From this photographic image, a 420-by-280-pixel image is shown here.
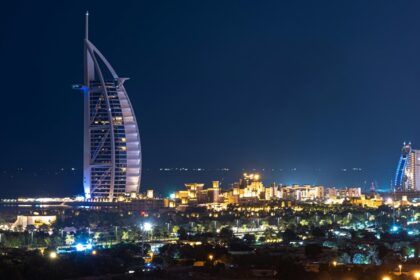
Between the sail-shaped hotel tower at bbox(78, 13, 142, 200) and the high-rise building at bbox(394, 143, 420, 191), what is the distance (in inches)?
2278

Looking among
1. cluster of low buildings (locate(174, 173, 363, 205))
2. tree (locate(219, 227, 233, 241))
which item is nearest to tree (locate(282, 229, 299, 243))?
tree (locate(219, 227, 233, 241))

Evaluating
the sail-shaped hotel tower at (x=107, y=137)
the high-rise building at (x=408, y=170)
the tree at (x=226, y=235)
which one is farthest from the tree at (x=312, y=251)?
the high-rise building at (x=408, y=170)

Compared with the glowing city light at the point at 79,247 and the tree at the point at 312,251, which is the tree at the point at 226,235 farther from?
the tree at the point at 312,251

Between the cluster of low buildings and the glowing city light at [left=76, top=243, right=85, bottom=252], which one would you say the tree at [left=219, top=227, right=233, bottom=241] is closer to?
the glowing city light at [left=76, top=243, right=85, bottom=252]

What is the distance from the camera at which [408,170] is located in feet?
456

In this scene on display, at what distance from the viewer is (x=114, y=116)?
85375 mm

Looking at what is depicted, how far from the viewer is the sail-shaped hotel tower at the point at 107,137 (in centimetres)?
8500

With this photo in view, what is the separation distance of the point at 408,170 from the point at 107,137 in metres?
63.8

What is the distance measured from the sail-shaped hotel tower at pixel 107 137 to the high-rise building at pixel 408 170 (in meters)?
57.9

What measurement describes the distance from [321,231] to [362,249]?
1348 centimetres

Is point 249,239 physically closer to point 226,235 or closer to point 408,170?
point 226,235

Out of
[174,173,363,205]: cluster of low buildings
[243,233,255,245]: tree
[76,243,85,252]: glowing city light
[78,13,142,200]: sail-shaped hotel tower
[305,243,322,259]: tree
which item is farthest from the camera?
[174,173,363,205]: cluster of low buildings

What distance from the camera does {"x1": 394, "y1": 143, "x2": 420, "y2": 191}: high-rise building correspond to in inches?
5364

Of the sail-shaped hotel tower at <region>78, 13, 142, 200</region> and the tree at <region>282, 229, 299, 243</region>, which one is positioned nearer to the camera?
the tree at <region>282, 229, 299, 243</region>
